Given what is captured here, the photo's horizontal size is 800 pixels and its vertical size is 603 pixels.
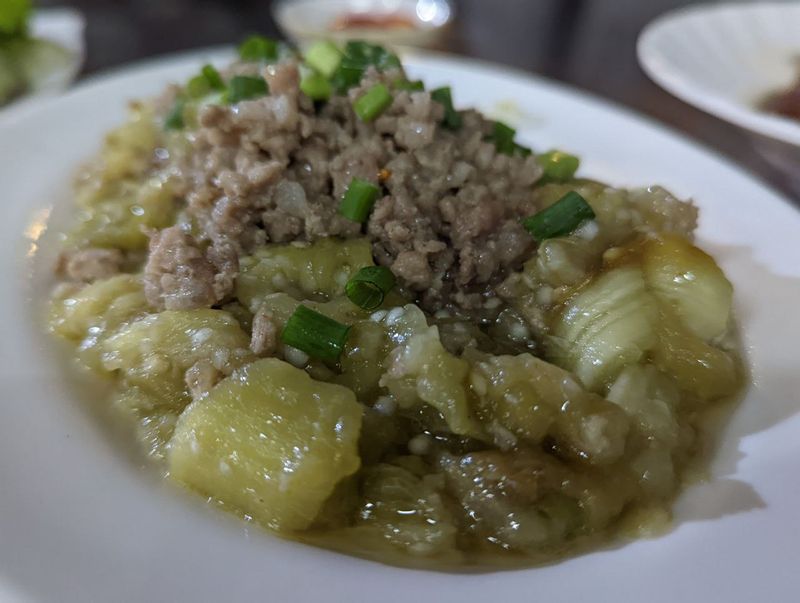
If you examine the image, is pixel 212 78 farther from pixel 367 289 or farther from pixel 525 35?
pixel 525 35

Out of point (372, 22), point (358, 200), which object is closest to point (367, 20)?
point (372, 22)

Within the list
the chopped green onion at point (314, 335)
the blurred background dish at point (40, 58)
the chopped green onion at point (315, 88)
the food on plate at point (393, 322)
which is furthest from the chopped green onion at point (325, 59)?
the blurred background dish at point (40, 58)

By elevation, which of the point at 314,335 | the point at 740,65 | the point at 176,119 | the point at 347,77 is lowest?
the point at 314,335

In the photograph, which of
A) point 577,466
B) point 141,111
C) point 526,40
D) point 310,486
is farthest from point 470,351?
point 526,40

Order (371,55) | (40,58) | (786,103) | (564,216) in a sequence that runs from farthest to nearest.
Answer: (40,58) < (786,103) < (371,55) < (564,216)

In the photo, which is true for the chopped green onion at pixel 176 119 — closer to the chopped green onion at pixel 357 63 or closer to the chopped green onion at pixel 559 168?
the chopped green onion at pixel 357 63

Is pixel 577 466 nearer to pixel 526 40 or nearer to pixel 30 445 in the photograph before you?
pixel 30 445
